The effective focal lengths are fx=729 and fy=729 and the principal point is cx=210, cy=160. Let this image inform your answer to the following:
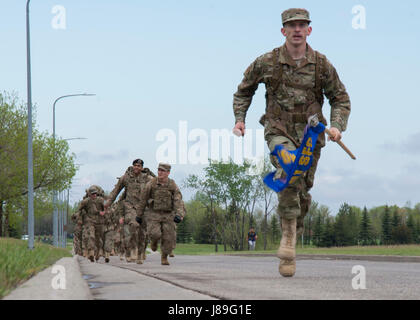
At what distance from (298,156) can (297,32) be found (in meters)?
1.20

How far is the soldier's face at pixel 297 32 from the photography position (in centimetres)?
693

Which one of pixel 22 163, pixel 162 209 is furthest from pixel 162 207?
pixel 22 163

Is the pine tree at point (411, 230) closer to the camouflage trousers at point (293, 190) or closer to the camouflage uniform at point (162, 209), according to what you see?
the camouflage uniform at point (162, 209)

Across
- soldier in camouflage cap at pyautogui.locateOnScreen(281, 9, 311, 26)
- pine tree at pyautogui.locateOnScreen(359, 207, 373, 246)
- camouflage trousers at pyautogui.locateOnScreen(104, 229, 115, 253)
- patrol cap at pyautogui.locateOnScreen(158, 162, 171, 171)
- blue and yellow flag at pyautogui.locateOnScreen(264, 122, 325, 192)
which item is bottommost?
pine tree at pyautogui.locateOnScreen(359, 207, 373, 246)

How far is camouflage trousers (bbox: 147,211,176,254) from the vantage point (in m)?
13.8

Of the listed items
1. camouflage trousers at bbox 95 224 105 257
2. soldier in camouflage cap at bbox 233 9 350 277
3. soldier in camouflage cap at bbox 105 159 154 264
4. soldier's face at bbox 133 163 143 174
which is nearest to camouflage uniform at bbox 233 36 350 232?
soldier in camouflage cap at bbox 233 9 350 277

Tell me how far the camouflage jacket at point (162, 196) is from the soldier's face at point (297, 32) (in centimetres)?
709

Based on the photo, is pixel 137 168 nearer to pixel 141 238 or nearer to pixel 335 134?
pixel 141 238

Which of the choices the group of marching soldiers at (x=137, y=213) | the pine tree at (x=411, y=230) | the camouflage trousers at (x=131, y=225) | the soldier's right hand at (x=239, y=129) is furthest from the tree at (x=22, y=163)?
the pine tree at (x=411, y=230)

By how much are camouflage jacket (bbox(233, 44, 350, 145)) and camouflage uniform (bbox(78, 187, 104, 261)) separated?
539 inches

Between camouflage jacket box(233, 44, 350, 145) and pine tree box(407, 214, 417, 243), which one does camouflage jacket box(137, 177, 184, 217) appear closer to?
camouflage jacket box(233, 44, 350, 145)

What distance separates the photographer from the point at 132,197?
17.2 meters
